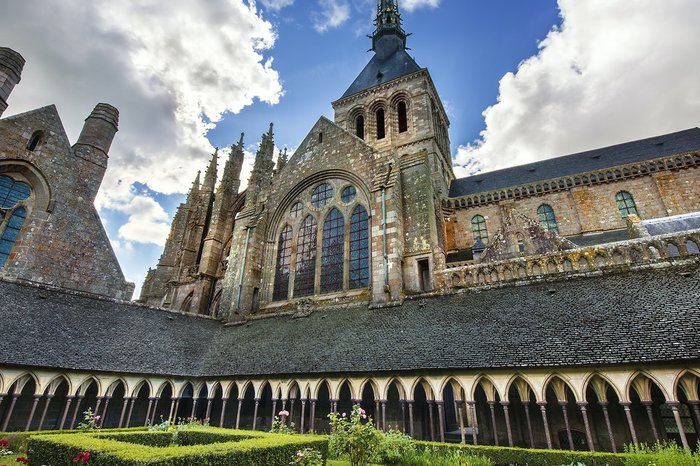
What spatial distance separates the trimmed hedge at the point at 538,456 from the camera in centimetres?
765

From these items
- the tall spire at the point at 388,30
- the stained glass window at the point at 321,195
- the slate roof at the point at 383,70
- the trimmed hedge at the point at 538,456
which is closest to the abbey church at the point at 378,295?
the stained glass window at the point at 321,195

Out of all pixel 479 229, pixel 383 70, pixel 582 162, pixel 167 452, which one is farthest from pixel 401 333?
pixel 383 70

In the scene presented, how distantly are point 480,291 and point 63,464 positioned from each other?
12855 millimetres

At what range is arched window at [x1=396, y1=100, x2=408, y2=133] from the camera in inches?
1201

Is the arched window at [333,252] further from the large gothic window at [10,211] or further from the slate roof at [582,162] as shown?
the large gothic window at [10,211]

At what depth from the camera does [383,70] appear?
1357 inches

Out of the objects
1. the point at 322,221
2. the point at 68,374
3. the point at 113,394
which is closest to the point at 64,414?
the point at 68,374

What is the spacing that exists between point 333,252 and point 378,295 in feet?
15.3

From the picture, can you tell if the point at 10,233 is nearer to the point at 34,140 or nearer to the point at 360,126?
the point at 34,140

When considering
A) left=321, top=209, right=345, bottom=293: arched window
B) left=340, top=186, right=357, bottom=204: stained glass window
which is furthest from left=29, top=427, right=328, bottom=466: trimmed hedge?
left=340, top=186, right=357, bottom=204: stained glass window

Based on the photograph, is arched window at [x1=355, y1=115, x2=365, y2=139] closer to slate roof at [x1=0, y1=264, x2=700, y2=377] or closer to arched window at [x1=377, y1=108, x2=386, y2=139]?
arched window at [x1=377, y1=108, x2=386, y2=139]

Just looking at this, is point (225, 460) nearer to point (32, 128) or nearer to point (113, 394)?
point (113, 394)

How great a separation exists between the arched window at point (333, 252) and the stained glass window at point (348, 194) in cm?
83

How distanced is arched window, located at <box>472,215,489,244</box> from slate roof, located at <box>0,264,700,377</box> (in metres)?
A: 11.1
